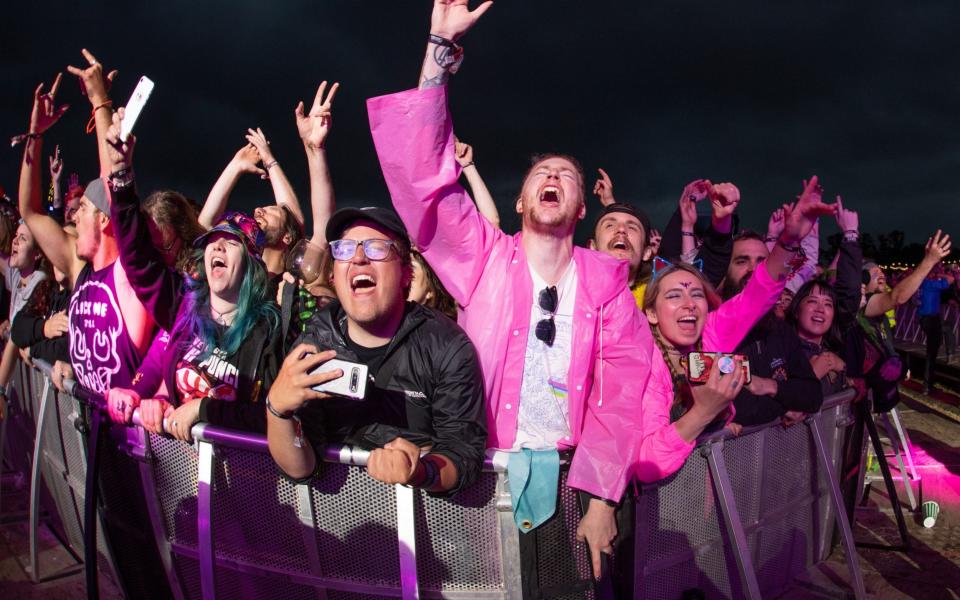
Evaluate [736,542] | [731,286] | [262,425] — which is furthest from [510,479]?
[731,286]

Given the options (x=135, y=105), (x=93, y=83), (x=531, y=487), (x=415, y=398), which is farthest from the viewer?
(x=93, y=83)

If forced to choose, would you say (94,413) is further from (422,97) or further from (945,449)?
(945,449)

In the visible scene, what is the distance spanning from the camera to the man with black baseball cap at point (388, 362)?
79.0 inches

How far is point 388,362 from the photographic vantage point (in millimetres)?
2188

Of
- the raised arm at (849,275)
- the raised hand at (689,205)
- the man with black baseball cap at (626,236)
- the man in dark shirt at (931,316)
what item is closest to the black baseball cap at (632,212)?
the man with black baseball cap at (626,236)

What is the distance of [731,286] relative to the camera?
430cm

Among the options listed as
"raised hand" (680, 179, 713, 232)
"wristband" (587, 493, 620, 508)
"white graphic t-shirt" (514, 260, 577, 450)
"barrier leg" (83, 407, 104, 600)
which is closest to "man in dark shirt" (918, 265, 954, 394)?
"raised hand" (680, 179, 713, 232)

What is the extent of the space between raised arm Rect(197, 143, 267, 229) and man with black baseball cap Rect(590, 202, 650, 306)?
258cm

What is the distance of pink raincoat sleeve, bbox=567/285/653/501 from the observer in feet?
6.65

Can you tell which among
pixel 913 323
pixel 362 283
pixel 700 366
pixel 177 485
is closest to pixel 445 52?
pixel 362 283

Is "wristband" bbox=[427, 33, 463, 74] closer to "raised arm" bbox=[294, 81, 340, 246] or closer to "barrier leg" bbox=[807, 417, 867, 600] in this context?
"raised arm" bbox=[294, 81, 340, 246]

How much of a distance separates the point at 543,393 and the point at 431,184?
91 centimetres

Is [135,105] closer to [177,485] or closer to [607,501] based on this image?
[177,485]

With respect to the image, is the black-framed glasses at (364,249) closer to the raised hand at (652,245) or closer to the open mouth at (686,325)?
the open mouth at (686,325)
